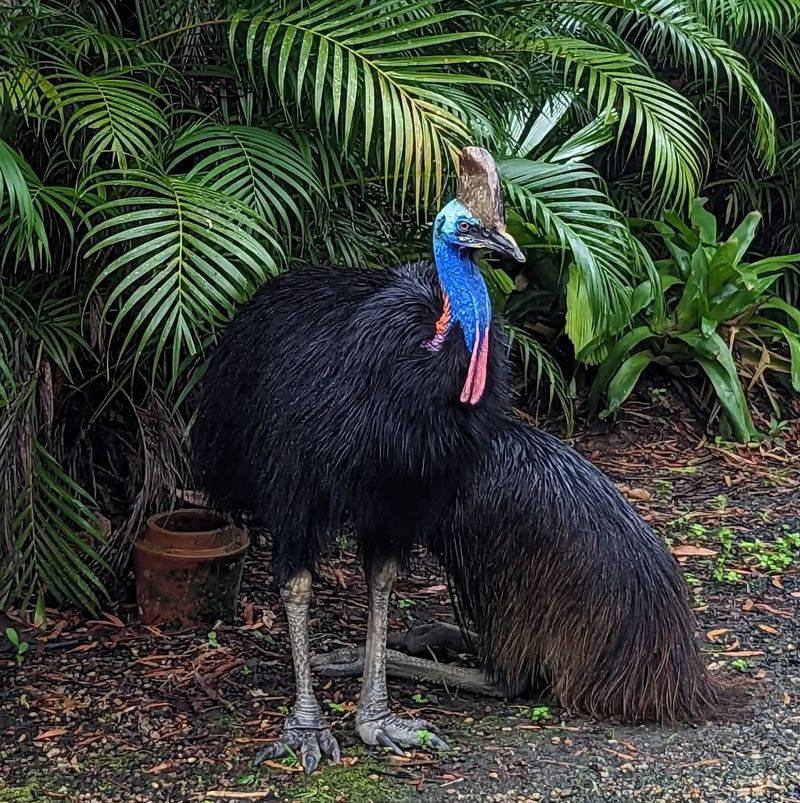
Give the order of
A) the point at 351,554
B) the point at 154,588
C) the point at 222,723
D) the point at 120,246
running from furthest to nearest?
the point at 351,554, the point at 154,588, the point at 120,246, the point at 222,723

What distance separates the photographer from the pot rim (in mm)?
3861

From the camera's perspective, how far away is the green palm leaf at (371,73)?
3.25 m

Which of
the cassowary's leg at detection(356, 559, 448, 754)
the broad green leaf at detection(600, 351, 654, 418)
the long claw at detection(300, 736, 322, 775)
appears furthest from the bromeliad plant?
the long claw at detection(300, 736, 322, 775)

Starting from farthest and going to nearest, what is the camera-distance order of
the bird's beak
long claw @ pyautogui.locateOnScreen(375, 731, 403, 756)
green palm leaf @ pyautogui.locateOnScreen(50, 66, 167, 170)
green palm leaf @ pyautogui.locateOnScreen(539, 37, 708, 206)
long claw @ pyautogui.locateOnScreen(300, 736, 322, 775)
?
green palm leaf @ pyautogui.locateOnScreen(539, 37, 708, 206), green palm leaf @ pyautogui.locateOnScreen(50, 66, 167, 170), long claw @ pyautogui.locateOnScreen(375, 731, 403, 756), long claw @ pyautogui.locateOnScreen(300, 736, 322, 775), the bird's beak

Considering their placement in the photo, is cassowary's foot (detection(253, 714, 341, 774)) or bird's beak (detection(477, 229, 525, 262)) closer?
bird's beak (detection(477, 229, 525, 262))

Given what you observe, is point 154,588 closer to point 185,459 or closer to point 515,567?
point 185,459

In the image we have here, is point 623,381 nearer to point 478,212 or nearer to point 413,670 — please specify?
point 413,670

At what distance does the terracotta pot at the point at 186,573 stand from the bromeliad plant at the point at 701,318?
2.41m

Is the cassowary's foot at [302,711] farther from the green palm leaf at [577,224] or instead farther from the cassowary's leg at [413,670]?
the green palm leaf at [577,224]

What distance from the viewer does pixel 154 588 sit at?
12.6 feet

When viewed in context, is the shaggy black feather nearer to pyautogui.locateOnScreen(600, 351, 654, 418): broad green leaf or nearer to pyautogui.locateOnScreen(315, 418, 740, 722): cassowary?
pyautogui.locateOnScreen(315, 418, 740, 722): cassowary

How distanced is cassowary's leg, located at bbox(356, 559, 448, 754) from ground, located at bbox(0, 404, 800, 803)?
0.05 m

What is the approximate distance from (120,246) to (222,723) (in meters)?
1.42

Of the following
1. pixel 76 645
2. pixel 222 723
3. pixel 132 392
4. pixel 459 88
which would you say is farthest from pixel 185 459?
pixel 459 88
